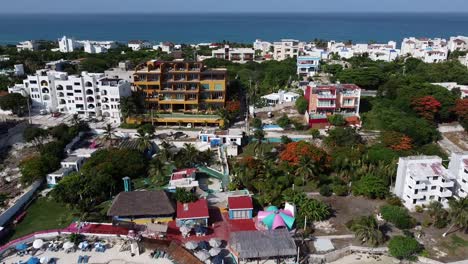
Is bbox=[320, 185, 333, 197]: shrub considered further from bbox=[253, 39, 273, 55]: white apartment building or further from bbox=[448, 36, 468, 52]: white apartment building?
bbox=[448, 36, 468, 52]: white apartment building

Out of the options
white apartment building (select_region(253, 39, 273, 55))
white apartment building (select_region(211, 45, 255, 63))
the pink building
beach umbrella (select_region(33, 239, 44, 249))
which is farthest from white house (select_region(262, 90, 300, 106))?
white apartment building (select_region(253, 39, 273, 55))

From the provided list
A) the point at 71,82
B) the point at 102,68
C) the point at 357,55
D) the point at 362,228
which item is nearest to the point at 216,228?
the point at 362,228

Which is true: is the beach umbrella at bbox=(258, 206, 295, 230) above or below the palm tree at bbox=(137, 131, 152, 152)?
below

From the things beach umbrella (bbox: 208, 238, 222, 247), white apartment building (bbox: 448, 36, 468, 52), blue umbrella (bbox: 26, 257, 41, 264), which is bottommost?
blue umbrella (bbox: 26, 257, 41, 264)

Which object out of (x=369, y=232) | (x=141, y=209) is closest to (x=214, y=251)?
(x=141, y=209)

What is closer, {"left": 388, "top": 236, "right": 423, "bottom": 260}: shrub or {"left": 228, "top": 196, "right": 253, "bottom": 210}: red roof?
{"left": 388, "top": 236, "right": 423, "bottom": 260}: shrub

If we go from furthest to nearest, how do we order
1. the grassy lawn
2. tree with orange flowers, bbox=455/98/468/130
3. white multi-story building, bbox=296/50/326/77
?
white multi-story building, bbox=296/50/326/77 → tree with orange flowers, bbox=455/98/468/130 → the grassy lawn
